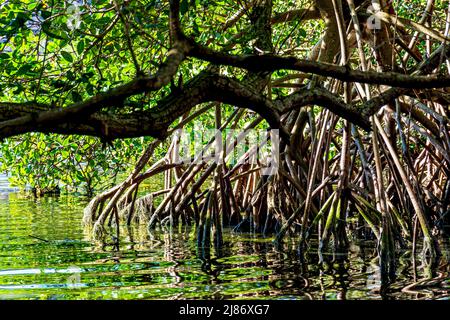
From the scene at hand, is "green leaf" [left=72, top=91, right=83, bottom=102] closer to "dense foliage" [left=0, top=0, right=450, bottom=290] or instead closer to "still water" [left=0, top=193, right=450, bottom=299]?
"dense foliage" [left=0, top=0, right=450, bottom=290]

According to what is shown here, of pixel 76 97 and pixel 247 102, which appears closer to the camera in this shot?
pixel 247 102

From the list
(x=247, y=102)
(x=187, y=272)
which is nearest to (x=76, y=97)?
(x=247, y=102)

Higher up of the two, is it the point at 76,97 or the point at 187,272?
the point at 76,97

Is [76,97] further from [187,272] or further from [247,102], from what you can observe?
[187,272]

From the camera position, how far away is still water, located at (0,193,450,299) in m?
5.12

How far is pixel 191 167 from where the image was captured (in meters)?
8.87

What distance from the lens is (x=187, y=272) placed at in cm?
606

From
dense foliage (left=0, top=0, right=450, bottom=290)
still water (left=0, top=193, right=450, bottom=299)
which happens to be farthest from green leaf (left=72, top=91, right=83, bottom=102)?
still water (left=0, top=193, right=450, bottom=299)

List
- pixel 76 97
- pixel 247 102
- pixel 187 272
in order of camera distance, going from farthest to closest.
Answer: pixel 187 272, pixel 76 97, pixel 247 102

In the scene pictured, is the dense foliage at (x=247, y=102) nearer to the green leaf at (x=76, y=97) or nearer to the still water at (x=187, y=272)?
the green leaf at (x=76, y=97)

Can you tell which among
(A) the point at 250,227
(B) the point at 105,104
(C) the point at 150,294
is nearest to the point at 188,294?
(C) the point at 150,294

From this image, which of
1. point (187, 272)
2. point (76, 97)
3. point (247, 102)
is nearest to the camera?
point (247, 102)

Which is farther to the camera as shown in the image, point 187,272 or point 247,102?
point 187,272
